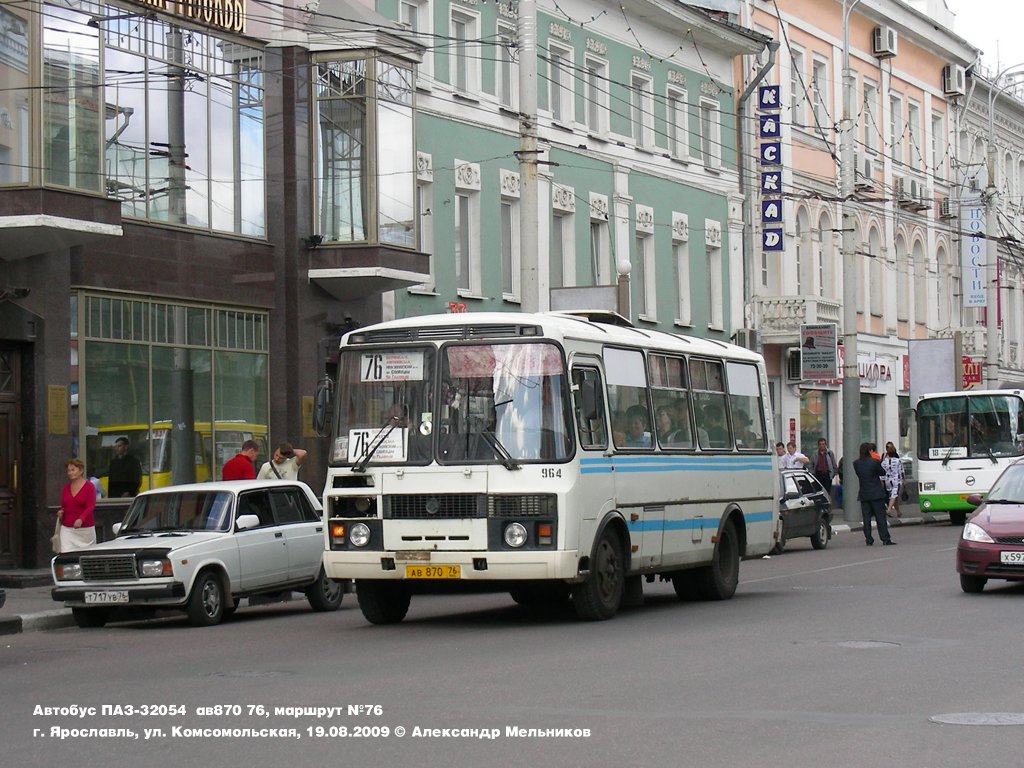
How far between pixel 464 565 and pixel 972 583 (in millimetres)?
6570

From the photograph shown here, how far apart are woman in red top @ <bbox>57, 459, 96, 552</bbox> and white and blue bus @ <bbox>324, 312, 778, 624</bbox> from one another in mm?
5485

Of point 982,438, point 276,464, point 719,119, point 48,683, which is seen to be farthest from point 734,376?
point 719,119

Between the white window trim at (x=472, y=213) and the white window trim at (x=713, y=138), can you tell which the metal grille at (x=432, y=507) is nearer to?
the white window trim at (x=472, y=213)

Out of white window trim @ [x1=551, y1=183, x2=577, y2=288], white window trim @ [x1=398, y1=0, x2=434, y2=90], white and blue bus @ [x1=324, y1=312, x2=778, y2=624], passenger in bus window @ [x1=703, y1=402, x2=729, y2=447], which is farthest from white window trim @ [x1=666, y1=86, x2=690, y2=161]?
white and blue bus @ [x1=324, y1=312, x2=778, y2=624]

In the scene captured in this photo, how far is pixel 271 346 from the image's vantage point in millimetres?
29656

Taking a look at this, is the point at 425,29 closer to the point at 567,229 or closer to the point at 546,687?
the point at 567,229

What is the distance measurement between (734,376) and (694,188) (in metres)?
24.1

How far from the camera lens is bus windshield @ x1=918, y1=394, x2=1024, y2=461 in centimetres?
4116

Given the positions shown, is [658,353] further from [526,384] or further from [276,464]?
[276,464]

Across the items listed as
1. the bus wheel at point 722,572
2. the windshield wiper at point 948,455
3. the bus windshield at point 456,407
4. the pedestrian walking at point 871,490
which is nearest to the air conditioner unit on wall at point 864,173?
the windshield wiper at point 948,455

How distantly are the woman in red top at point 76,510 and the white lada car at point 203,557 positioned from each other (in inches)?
77.7

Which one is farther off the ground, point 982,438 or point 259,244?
point 259,244

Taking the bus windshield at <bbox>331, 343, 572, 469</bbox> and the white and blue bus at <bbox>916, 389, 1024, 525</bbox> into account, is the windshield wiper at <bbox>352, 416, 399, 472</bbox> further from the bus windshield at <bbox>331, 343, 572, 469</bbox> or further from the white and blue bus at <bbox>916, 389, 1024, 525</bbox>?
the white and blue bus at <bbox>916, 389, 1024, 525</bbox>

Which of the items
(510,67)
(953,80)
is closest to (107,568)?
(510,67)
